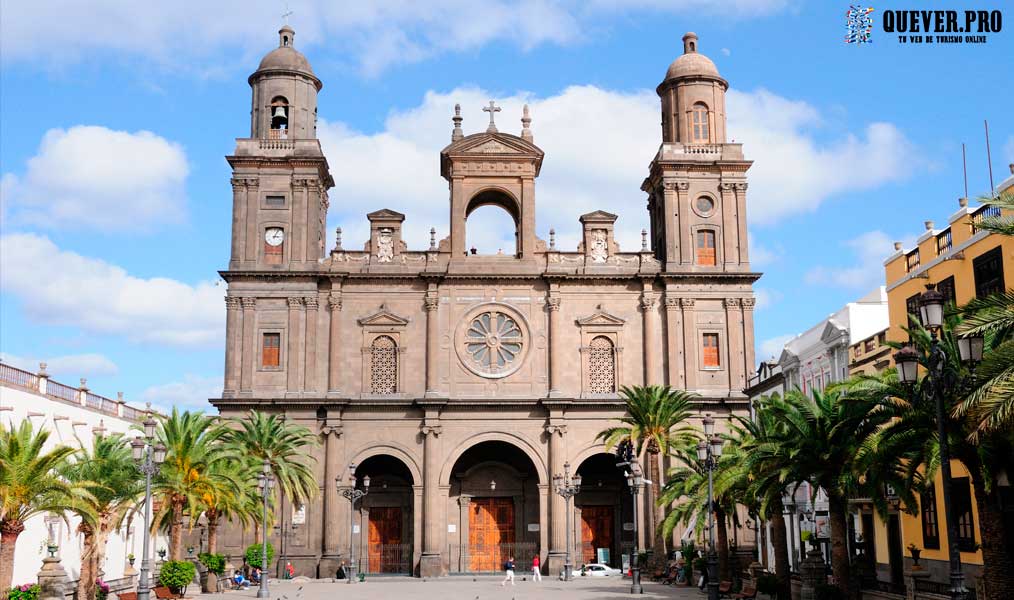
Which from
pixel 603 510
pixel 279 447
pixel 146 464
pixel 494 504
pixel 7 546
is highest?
pixel 279 447

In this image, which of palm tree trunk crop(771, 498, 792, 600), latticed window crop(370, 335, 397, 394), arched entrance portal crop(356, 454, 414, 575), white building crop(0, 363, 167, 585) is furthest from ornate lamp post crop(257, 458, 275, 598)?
palm tree trunk crop(771, 498, 792, 600)

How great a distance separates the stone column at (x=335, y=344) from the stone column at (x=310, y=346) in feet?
2.60

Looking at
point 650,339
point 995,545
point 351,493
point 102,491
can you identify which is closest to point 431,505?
point 351,493

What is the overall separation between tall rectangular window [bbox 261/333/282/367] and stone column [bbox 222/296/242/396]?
119cm

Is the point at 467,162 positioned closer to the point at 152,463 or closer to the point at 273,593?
the point at 273,593

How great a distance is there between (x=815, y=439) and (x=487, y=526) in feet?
94.4

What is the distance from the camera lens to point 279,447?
4716 centimetres

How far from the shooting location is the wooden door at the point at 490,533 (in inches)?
2137

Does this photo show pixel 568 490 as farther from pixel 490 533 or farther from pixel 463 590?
pixel 463 590

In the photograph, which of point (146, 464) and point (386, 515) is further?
point (386, 515)

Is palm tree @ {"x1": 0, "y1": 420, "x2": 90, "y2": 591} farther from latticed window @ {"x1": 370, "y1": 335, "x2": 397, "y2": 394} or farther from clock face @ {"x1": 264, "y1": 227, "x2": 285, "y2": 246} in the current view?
clock face @ {"x1": 264, "y1": 227, "x2": 285, "y2": 246}

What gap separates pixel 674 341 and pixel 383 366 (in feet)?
48.5

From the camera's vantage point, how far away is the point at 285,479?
4622 centimetres

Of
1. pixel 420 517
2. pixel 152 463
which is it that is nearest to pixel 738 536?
pixel 420 517
